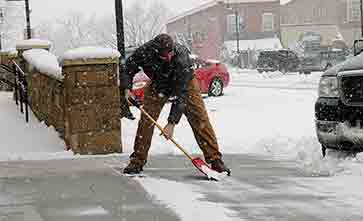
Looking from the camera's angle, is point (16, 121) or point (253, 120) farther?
point (253, 120)

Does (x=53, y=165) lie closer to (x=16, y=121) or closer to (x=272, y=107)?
(x=16, y=121)

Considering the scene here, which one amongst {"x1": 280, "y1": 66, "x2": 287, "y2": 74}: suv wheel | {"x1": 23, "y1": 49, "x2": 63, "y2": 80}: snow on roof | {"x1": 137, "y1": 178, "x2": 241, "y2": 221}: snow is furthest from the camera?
{"x1": 280, "y1": 66, "x2": 287, "y2": 74}: suv wheel

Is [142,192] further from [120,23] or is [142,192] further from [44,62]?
[120,23]

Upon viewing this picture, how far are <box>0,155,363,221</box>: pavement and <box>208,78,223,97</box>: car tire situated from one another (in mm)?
11220

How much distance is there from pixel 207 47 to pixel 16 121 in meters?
60.2

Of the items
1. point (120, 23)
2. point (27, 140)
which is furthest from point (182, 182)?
point (120, 23)

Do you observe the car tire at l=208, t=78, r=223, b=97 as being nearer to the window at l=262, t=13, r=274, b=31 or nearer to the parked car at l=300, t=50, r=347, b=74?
the parked car at l=300, t=50, r=347, b=74

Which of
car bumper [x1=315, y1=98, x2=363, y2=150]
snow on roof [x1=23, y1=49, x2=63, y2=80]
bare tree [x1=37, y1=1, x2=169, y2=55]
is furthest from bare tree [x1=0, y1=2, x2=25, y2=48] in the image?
car bumper [x1=315, y1=98, x2=363, y2=150]

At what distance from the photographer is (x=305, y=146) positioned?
27.7 ft

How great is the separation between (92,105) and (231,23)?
59986 mm

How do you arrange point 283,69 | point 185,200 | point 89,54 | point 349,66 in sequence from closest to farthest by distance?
point 185,200, point 349,66, point 89,54, point 283,69

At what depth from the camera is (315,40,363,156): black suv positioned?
684cm

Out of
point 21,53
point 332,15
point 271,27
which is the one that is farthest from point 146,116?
point 332,15

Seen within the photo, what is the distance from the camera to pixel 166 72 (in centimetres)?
670
